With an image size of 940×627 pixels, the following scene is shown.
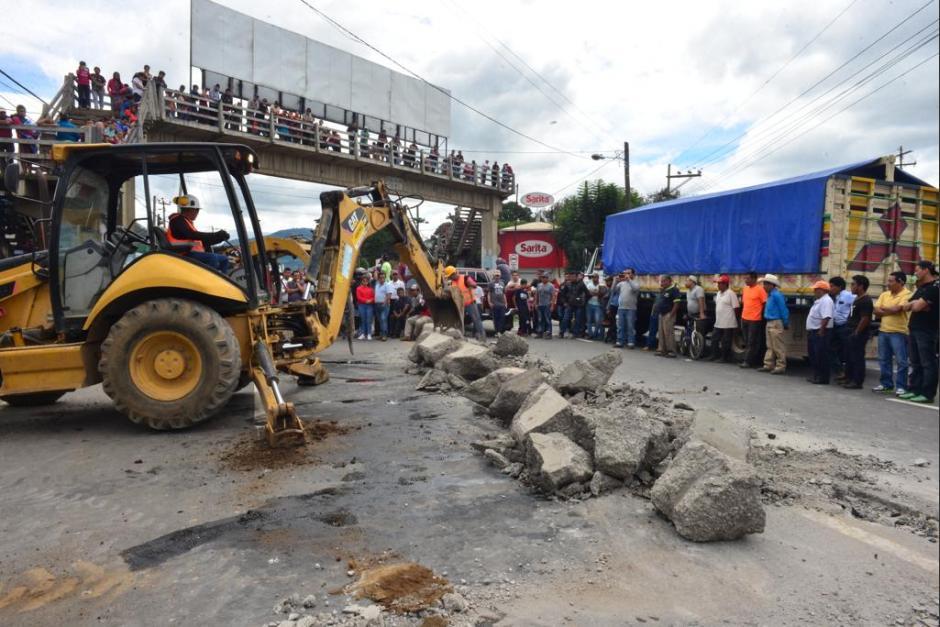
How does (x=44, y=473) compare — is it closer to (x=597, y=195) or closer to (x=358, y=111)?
(x=358, y=111)

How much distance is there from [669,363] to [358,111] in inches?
791

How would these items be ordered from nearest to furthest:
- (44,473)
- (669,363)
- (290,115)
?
(44,473) < (669,363) < (290,115)

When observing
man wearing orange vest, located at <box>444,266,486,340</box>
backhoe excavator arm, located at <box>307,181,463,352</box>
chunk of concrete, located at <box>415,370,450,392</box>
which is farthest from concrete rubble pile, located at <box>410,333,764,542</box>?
man wearing orange vest, located at <box>444,266,486,340</box>

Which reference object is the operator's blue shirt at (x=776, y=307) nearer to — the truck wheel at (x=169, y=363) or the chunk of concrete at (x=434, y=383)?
the chunk of concrete at (x=434, y=383)

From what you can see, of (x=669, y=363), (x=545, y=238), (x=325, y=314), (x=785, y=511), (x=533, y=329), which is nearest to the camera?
(x=785, y=511)

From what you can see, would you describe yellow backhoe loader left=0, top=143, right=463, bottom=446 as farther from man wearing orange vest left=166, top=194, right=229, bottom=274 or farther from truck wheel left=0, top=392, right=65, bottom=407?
truck wheel left=0, top=392, right=65, bottom=407

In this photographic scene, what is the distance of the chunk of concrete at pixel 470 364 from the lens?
812cm

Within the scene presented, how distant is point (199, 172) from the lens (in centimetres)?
671

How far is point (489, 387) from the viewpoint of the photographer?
6734 millimetres

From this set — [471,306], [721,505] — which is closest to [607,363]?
[721,505]

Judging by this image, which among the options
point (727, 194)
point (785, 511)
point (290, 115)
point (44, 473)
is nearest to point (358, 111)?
point (290, 115)

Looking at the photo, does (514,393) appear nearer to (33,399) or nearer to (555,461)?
(555,461)

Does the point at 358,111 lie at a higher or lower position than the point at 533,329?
higher

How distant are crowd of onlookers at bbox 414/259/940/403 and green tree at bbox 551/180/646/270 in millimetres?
18034
